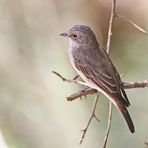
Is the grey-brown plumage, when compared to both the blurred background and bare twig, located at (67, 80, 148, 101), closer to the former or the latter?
bare twig, located at (67, 80, 148, 101)

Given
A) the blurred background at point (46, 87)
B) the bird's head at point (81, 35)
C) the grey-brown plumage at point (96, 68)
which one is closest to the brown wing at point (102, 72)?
the grey-brown plumage at point (96, 68)

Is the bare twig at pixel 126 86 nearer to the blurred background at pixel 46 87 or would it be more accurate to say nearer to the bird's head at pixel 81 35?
the bird's head at pixel 81 35

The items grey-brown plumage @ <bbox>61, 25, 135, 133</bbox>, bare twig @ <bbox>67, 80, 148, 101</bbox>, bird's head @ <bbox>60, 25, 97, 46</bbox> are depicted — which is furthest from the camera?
bird's head @ <bbox>60, 25, 97, 46</bbox>

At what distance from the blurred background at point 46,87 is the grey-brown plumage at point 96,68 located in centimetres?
84

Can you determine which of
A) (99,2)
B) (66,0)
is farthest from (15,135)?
(99,2)

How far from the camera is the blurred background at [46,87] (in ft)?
17.2

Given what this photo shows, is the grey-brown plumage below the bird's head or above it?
below

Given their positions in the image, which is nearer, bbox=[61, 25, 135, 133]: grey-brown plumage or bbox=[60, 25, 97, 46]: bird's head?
bbox=[61, 25, 135, 133]: grey-brown plumage

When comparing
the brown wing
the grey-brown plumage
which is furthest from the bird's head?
the brown wing

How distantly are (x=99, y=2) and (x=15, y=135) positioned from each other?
248 cm

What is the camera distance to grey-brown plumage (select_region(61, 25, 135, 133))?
3986mm

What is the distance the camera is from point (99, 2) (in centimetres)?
735

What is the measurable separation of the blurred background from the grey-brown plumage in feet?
2.77

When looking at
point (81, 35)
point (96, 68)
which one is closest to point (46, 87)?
point (81, 35)
